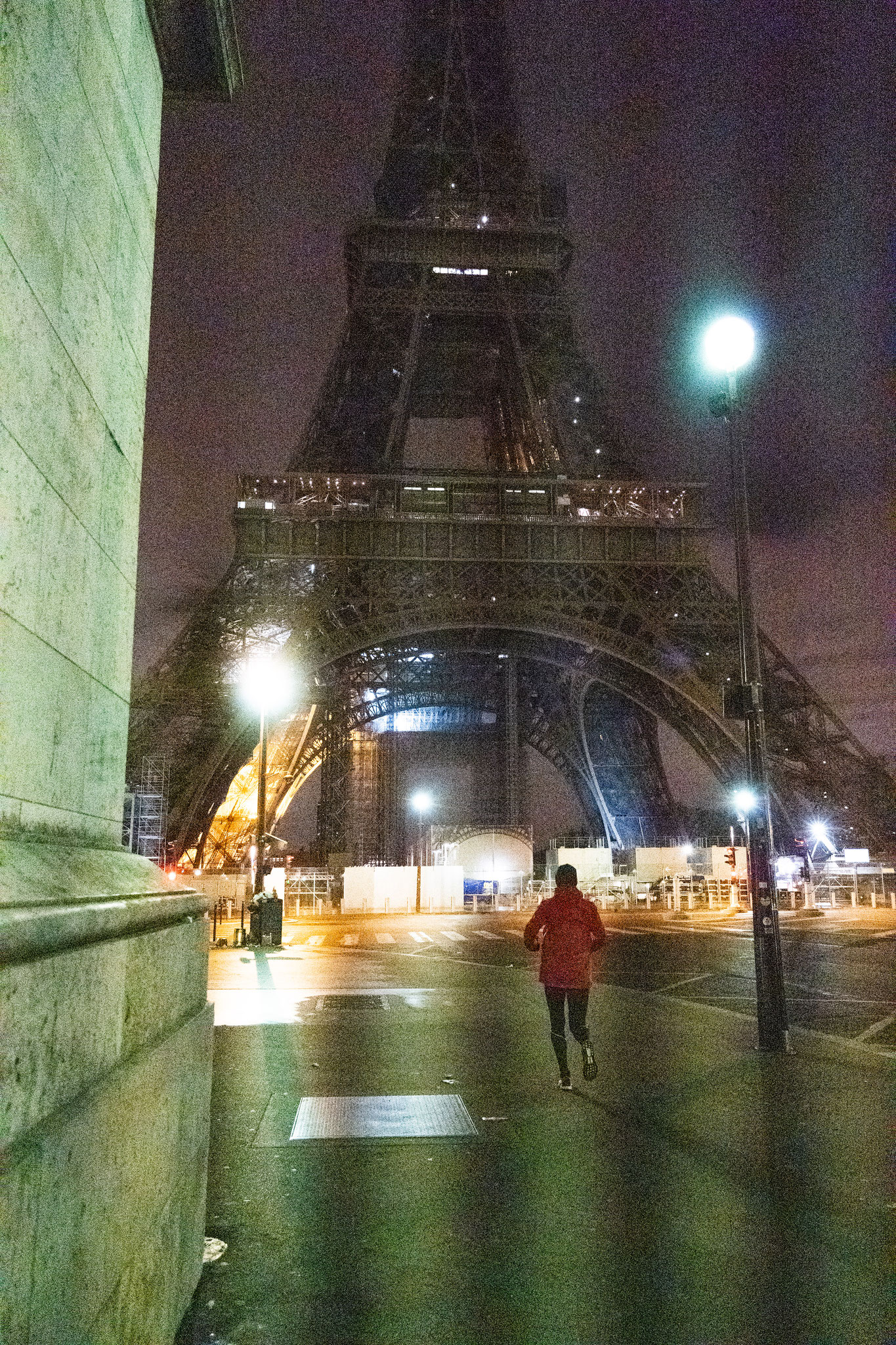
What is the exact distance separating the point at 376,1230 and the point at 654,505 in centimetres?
3871

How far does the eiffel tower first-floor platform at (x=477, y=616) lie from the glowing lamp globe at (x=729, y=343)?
80.5 feet

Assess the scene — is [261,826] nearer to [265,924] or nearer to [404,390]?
[265,924]

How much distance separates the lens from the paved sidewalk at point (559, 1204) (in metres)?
3.35

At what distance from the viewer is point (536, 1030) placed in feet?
31.7

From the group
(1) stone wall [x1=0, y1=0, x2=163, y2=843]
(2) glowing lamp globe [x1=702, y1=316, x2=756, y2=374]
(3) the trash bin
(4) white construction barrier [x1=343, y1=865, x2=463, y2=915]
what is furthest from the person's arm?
(4) white construction barrier [x1=343, y1=865, x2=463, y2=915]

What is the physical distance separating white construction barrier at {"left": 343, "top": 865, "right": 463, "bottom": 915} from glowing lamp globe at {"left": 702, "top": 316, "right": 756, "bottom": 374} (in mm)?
28024

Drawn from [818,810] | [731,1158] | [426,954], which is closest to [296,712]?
[818,810]

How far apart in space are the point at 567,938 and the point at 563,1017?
568 mm

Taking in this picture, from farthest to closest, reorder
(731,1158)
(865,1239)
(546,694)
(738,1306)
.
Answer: (546,694)
(731,1158)
(865,1239)
(738,1306)

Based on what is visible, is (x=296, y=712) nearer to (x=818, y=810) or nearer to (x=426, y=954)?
(x=818, y=810)

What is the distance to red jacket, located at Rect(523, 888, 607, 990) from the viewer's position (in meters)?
7.12

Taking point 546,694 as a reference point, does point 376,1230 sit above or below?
below

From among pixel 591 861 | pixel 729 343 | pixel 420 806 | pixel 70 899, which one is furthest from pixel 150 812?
pixel 70 899

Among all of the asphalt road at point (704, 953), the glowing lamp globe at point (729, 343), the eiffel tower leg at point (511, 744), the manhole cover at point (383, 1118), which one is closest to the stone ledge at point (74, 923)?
the manhole cover at point (383, 1118)
